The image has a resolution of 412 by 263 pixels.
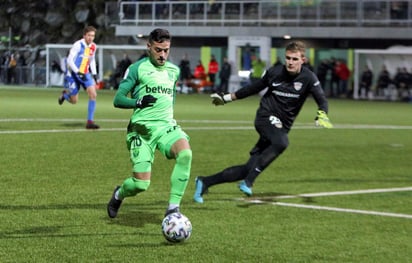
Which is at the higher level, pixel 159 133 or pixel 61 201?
pixel 159 133

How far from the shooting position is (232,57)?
2194 inches

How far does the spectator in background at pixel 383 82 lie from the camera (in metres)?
50.4

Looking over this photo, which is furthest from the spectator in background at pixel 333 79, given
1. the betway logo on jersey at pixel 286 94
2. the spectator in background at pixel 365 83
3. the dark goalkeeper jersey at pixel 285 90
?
the betway logo on jersey at pixel 286 94

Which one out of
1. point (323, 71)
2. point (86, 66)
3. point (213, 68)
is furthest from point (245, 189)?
point (213, 68)

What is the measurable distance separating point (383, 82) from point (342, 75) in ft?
8.23

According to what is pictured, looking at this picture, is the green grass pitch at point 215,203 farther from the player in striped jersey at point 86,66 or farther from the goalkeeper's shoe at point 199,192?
the player in striped jersey at point 86,66

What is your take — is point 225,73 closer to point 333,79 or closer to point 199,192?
point 333,79

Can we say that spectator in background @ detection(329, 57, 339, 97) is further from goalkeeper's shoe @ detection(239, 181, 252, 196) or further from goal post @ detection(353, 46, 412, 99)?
goalkeeper's shoe @ detection(239, 181, 252, 196)

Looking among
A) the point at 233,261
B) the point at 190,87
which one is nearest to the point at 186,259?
the point at 233,261

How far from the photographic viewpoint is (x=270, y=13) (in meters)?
55.8

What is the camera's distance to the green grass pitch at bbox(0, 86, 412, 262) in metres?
9.37

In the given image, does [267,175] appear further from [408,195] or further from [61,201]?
[61,201]

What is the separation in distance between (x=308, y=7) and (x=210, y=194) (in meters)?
42.2

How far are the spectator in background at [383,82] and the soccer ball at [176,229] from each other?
4183cm
